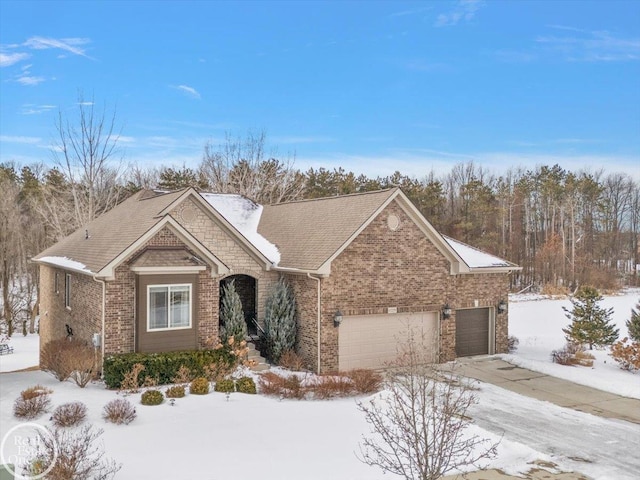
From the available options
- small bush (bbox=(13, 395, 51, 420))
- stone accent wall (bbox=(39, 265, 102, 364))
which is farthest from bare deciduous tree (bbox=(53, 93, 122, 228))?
small bush (bbox=(13, 395, 51, 420))

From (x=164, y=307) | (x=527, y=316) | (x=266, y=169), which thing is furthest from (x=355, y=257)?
(x=266, y=169)

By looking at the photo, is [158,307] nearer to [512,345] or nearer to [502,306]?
[502,306]

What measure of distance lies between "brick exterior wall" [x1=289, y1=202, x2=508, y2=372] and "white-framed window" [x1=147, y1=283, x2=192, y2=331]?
4.01m

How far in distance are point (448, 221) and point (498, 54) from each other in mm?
24588

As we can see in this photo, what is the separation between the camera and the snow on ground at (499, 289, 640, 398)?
16.7m

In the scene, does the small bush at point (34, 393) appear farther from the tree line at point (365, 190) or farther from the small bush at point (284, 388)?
the tree line at point (365, 190)

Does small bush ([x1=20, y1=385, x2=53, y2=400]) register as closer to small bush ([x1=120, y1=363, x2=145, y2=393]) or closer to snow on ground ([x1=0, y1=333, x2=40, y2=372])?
small bush ([x1=120, y1=363, x2=145, y2=393])

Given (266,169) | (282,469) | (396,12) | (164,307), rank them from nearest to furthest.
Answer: (282,469)
(164,307)
(396,12)
(266,169)

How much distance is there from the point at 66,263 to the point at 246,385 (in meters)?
8.93

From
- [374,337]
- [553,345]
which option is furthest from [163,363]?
[553,345]

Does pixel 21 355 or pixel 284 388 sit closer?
pixel 284 388

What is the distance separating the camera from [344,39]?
28781 mm

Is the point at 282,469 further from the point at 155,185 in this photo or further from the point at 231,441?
the point at 155,185

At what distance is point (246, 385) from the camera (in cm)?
1376
